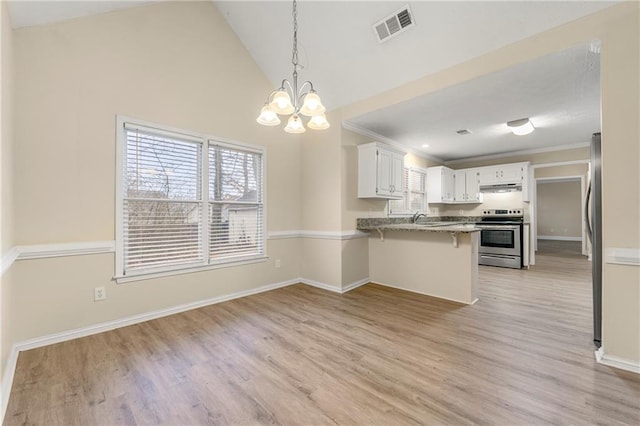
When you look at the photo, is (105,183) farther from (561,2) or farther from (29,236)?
(561,2)

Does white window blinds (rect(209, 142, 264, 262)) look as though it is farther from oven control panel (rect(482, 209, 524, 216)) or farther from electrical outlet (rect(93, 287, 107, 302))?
oven control panel (rect(482, 209, 524, 216))

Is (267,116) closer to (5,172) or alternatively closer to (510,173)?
(5,172)

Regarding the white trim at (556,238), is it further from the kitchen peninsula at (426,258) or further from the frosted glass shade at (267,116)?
the frosted glass shade at (267,116)

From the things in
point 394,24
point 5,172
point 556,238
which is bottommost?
point 556,238

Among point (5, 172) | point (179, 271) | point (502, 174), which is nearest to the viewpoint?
point (5, 172)

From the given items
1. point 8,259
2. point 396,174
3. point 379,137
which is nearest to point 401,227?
point 396,174

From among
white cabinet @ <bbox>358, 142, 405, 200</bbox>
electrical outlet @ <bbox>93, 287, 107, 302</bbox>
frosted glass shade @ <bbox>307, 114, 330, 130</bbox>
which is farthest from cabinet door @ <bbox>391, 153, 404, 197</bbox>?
electrical outlet @ <bbox>93, 287, 107, 302</bbox>

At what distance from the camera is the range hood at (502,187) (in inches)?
230

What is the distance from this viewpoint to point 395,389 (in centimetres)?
175

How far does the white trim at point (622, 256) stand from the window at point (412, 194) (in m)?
3.22

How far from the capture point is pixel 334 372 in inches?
76.8

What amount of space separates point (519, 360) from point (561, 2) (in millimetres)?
2908

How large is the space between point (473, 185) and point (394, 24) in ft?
16.3

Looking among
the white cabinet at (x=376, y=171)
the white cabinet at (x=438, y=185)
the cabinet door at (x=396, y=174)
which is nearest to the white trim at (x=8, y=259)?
the white cabinet at (x=376, y=171)
